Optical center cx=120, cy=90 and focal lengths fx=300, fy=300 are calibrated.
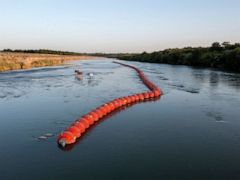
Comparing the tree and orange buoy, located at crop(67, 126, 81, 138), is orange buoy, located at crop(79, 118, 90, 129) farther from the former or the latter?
the tree

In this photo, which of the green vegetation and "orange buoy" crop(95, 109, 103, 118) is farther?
the green vegetation

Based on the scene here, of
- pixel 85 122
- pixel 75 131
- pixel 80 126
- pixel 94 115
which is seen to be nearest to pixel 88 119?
pixel 85 122

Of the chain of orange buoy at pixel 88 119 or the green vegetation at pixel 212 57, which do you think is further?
the green vegetation at pixel 212 57

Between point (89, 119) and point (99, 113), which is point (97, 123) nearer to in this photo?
point (89, 119)

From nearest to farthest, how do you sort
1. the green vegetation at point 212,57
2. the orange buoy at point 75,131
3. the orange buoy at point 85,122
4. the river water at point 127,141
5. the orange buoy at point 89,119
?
the river water at point 127,141, the orange buoy at point 75,131, the orange buoy at point 85,122, the orange buoy at point 89,119, the green vegetation at point 212,57

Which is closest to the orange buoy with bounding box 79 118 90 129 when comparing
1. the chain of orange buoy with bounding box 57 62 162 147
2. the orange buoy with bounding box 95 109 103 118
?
the chain of orange buoy with bounding box 57 62 162 147

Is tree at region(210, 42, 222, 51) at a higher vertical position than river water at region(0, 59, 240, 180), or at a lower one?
higher

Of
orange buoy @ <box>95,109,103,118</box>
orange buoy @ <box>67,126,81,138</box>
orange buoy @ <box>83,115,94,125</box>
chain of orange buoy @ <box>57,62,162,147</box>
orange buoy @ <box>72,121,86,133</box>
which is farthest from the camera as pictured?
orange buoy @ <box>95,109,103,118</box>

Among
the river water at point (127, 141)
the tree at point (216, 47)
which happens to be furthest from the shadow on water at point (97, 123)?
the tree at point (216, 47)

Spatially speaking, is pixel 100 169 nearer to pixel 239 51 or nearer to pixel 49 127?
pixel 49 127

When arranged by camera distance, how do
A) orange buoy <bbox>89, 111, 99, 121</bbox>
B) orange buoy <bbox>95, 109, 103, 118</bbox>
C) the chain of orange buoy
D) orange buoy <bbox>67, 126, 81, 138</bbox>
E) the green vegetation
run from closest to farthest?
the chain of orange buoy
orange buoy <bbox>67, 126, 81, 138</bbox>
orange buoy <bbox>89, 111, 99, 121</bbox>
orange buoy <bbox>95, 109, 103, 118</bbox>
the green vegetation

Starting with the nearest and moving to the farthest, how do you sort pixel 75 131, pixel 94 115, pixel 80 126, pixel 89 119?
pixel 75 131 → pixel 80 126 → pixel 89 119 → pixel 94 115

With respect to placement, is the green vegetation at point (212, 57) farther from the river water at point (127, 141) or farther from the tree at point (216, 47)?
the river water at point (127, 141)
